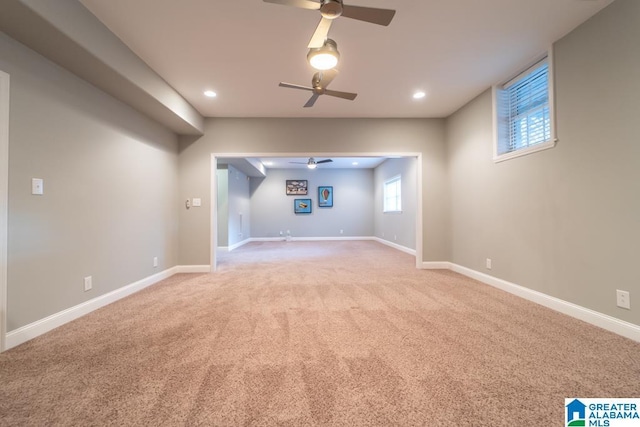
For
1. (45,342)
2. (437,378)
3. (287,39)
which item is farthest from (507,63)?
(45,342)

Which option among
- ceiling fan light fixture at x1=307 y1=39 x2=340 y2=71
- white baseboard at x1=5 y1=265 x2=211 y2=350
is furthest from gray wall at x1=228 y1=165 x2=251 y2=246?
ceiling fan light fixture at x1=307 y1=39 x2=340 y2=71

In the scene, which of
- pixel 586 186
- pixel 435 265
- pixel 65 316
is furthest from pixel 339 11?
pixel 435 265

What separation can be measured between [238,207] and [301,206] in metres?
2.38

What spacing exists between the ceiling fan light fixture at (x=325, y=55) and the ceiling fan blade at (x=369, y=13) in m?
0.38

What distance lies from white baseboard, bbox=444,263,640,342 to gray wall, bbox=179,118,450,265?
51.1 inches

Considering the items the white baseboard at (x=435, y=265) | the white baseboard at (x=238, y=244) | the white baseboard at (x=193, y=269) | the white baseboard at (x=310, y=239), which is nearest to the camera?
the white baseboard at (x=193, y=269)

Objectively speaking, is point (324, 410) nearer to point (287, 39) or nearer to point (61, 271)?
point (61, 271)

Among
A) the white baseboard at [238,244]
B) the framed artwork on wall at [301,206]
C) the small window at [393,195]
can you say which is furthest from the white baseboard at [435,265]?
the framed artwork on wall at [301,206]

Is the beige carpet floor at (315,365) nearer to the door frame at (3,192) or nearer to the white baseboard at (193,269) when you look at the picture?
the door frame at (3,192)

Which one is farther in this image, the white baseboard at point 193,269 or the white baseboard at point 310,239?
the white baseboard at point 310,239

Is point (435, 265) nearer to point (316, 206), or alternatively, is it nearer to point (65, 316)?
point (65, 316)

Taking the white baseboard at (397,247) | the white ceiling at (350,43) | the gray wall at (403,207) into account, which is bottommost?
the white baseboard at (397,247)

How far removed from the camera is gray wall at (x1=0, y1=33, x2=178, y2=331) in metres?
1.97

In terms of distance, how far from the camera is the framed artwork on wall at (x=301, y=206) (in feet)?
31.9
